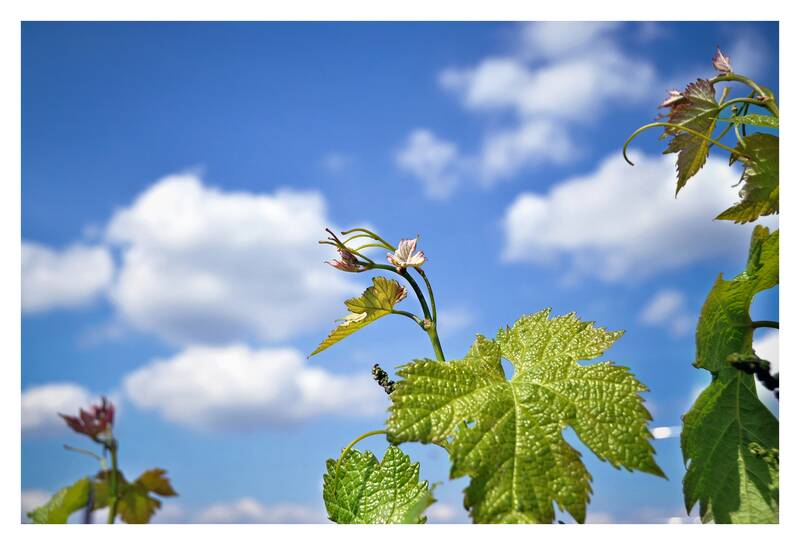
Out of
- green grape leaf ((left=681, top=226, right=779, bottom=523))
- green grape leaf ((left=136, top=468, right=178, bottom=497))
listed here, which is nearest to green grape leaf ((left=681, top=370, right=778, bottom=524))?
green grape leaf ((left=681, top=226, right=779, bottom=523))

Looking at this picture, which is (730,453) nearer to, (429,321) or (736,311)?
(736,311)

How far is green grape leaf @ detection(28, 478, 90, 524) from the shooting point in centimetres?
53

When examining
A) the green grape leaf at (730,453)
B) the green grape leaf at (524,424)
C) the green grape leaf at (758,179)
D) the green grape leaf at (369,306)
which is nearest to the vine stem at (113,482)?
the green grape leaf at (524,424)

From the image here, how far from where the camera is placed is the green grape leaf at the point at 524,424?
62 centimetres

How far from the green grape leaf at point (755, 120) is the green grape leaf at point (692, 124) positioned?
0.02 meters

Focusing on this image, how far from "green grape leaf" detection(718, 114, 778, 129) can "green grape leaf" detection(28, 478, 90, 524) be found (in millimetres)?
879

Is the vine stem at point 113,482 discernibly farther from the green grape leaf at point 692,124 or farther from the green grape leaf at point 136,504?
the green grape leaf at point 692,124

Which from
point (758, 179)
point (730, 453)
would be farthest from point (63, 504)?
point (758, 179)

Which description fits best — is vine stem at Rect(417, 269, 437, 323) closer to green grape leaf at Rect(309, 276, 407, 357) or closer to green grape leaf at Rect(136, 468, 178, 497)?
green grape leaf at Rect(309, 276, 407, 357)

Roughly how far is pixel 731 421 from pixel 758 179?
31 cm

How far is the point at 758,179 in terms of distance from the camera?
826mm

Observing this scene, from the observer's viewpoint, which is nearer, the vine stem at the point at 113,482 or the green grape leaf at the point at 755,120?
the vine stem at the point at 113,482
